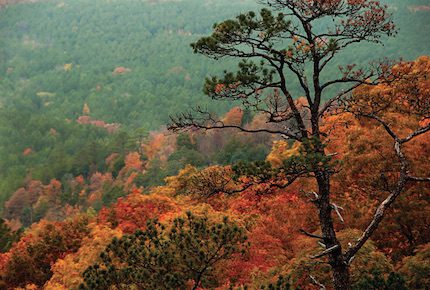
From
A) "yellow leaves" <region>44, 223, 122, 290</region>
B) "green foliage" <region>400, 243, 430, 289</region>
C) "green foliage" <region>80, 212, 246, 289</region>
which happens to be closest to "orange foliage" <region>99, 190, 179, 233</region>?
"yellow leaves" <region>44, 223, 122, 290</region>

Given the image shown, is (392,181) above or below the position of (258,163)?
below

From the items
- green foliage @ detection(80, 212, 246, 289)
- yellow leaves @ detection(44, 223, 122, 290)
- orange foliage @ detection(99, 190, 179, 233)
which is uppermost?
green foliage @ detection(80, 212, 246, 289)

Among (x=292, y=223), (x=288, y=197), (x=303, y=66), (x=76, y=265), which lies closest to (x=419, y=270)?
(x=303, y=66)

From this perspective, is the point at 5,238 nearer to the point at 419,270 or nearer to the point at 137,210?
the point at 137,210

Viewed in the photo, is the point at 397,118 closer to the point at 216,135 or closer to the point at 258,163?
the point at 258,163

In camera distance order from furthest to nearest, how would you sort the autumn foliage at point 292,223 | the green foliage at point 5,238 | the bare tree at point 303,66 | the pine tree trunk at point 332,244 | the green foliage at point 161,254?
1. the green foliage at point 5,238
2. the autumn foliage at point 292,223
3. the green foliage at point 161,254
4. the pine tree trunk at point 332,244
5. the bare tree at point 303,66

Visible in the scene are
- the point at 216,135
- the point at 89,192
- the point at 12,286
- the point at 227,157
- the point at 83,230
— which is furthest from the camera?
the point at 89,192

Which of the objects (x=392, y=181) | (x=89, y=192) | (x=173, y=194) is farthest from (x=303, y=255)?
(x=89, y=192)

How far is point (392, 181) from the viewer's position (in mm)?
22438

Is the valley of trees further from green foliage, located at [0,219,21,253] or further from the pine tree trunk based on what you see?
green foliage, located at [0,219,21,253]

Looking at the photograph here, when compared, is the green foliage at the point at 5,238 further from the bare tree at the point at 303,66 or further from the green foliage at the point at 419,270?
the bare tree at the point at 303,66

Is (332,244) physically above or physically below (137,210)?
above

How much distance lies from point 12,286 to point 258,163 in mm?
27046

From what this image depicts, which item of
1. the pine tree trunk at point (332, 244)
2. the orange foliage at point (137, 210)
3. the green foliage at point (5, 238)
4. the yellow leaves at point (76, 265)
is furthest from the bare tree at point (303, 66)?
the green foliage at point (5, 238)
